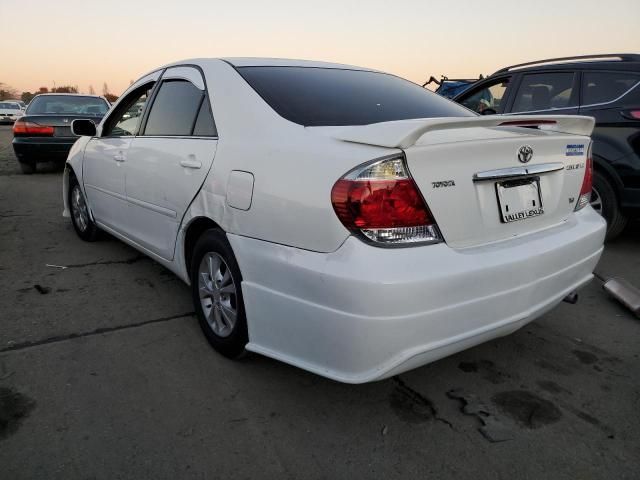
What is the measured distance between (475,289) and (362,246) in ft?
1.59

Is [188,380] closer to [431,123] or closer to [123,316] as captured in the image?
[123,316]

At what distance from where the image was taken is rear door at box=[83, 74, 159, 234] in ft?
12.2

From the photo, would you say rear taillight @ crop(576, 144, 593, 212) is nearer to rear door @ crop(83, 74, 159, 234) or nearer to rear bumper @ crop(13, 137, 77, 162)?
rear door @ crop(83, 74, 159, 234)

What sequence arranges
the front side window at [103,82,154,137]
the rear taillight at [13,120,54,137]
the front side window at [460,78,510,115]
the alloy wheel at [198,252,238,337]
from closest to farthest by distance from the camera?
the alloy wheel at [198,252,238,337]
the front side window at [103,82,154,137]
the front side window at [460,78,510,115]
the rear taillight at [13,120,54,137]

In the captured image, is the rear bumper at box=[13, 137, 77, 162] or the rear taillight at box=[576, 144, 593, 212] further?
the rear bumper at box=[13, 137, 77, 162]

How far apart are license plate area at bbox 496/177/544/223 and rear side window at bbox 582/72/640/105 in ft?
9.80

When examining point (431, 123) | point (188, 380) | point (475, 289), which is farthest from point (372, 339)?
point (188, 380)

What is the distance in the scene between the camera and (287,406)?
7.61ft

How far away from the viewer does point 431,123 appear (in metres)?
1.92

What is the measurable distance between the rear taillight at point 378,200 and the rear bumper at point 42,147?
8571mm

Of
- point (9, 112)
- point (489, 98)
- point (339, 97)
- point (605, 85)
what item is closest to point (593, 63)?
point (605, 85)

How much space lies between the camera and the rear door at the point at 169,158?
2.75 meters

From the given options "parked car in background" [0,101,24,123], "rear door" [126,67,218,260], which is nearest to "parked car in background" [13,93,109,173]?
"rear door" [126,67,218,260]

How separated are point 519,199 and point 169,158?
1.92m
